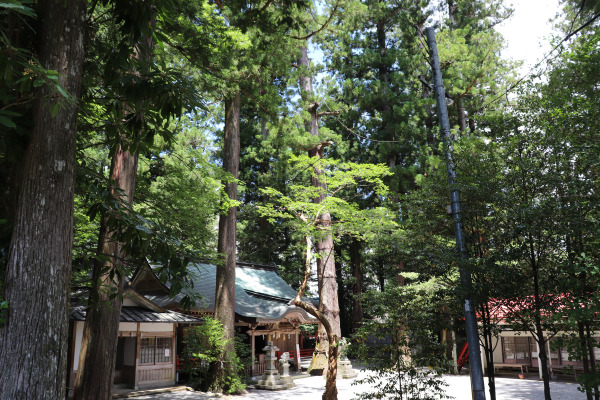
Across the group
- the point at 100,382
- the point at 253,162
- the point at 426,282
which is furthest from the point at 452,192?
the point at 253,162

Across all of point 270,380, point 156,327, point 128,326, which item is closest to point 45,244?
point 128,326

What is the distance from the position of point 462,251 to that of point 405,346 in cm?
210

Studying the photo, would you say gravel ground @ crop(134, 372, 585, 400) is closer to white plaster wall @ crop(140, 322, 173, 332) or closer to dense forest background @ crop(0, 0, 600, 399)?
white plaster wall @ crop(140, 322, 173, 332)

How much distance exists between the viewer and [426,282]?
45.6ft

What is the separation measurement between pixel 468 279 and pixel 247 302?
1189cm

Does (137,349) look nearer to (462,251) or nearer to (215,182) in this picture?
(215,182)

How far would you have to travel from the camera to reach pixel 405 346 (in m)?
7.55

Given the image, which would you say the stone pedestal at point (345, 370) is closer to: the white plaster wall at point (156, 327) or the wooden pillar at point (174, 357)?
the wooden pillar at point (174, 357)

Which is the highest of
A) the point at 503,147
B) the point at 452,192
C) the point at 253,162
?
the point at 253,162

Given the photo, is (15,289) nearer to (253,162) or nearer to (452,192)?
(452,192)

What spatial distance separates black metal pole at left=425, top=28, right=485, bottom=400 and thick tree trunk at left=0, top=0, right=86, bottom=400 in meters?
5.05

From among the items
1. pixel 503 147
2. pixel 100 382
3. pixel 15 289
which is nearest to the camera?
pixel 15 289

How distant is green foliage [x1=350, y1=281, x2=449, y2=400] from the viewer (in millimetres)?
7246

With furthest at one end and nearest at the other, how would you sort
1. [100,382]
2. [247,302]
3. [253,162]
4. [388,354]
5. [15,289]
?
1. [253,162]
2. [247,302]
3. [388,354]
4. [100,382]
5. [15,289]
